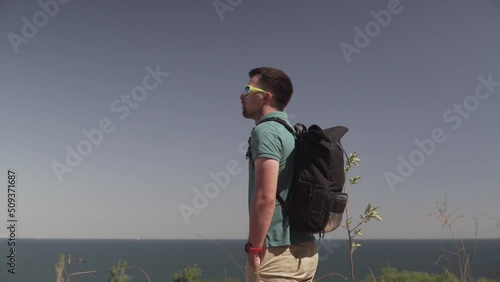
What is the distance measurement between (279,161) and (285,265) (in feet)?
1.64

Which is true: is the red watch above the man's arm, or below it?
below

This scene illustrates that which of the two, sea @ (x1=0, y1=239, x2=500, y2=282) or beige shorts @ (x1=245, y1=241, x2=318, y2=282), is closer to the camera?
beige shorts @ (x1=245, y1=241, x2=318, y2=282)

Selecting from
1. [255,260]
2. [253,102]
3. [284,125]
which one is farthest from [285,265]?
[253,102]

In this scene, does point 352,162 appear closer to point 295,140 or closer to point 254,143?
point 295,140

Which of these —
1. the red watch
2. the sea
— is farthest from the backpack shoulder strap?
the sea

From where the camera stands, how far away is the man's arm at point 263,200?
5.75ft

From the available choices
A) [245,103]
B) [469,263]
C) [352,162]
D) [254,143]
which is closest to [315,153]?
[254,143]

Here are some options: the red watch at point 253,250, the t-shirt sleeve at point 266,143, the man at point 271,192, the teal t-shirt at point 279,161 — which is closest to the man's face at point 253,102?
the man at point 271,192

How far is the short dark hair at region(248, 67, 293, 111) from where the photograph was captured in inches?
82.4

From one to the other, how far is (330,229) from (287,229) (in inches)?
10.1

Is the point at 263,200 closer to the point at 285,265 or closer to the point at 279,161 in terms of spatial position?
the point at 279,161

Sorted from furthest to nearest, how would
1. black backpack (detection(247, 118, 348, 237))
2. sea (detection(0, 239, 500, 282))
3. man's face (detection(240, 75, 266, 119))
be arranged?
1. sea (detection(0, 239, 500, 282))
2. man's face (detection(240, 75, 266, 119))
3. black backpack (detection(247, 118, 348, 237))

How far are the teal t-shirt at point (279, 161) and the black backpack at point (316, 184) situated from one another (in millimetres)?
32

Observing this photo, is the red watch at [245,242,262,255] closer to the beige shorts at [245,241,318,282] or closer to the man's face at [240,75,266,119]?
the beige shorts at [245,241,318,282]
